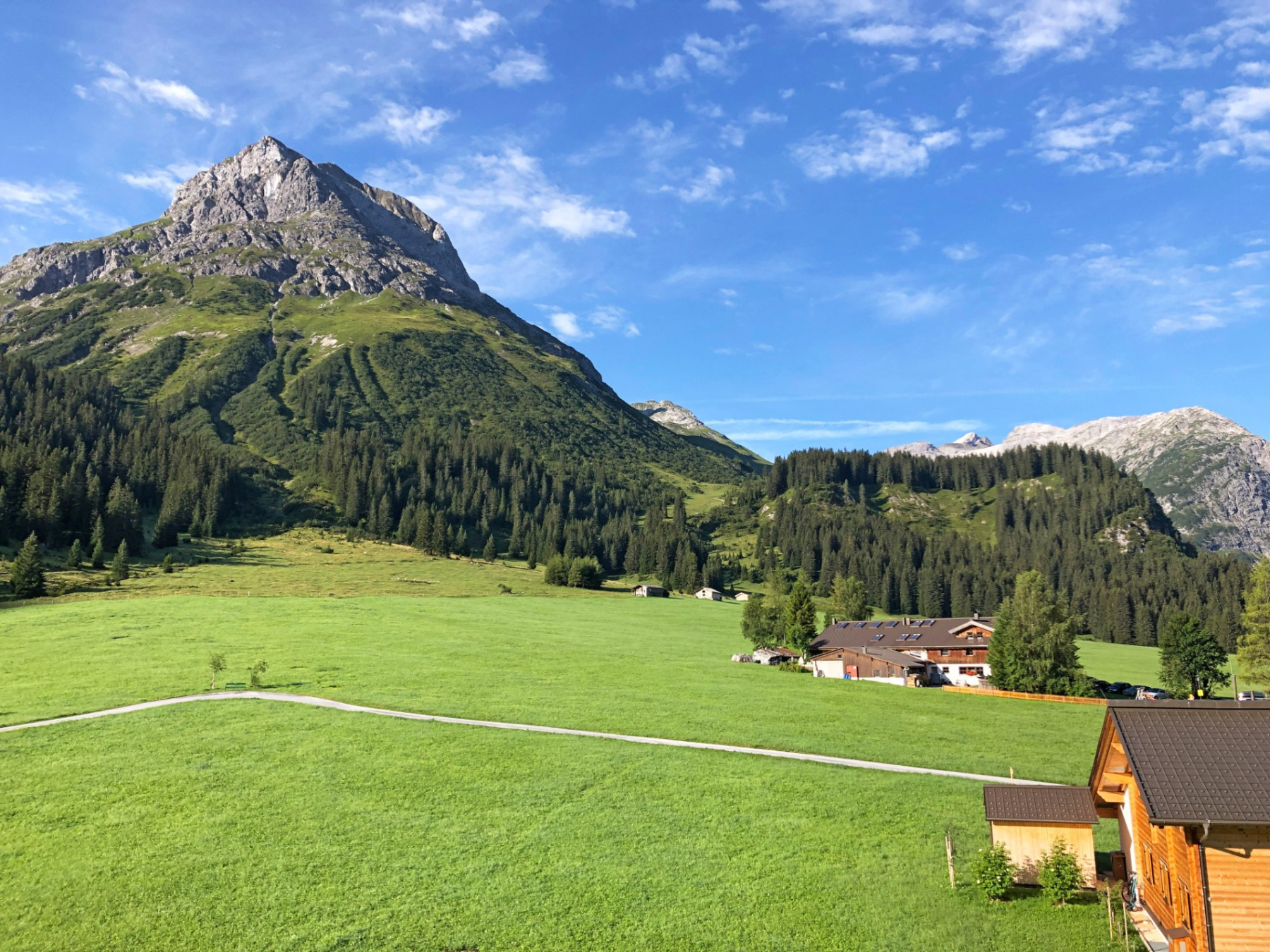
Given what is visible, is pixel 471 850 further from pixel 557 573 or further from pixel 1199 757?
pixel 557 573

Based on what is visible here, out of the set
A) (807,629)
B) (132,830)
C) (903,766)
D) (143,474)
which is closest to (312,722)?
(132,830)

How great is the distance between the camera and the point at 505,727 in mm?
44719

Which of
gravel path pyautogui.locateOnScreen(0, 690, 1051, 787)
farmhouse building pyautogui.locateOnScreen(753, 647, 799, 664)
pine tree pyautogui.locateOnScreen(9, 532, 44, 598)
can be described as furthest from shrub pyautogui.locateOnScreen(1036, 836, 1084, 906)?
pine tree pyautogui.locateOnScreen(9, 532, 44, 598)

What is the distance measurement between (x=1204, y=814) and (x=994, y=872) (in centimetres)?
888

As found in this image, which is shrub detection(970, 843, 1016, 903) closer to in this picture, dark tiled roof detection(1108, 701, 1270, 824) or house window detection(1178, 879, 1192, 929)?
house window detection(1178, 879, 1192, 929)

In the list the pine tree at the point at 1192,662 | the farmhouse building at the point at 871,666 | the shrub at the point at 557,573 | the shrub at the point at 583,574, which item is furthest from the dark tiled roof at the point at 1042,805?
the shrub at the point at 557,573

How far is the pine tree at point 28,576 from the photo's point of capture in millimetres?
93438

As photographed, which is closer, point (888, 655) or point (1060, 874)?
point (1060, 874)

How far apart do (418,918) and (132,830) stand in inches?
537

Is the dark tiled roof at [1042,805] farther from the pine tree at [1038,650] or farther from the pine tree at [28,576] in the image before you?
the pine tree at [28,576]

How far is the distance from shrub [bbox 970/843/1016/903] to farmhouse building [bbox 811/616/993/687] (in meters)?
66.0

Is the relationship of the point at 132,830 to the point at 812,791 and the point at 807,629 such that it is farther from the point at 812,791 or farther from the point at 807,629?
the point at 807,629

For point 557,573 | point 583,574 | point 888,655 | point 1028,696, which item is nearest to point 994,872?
point 1028,696

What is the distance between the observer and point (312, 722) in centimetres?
4353
